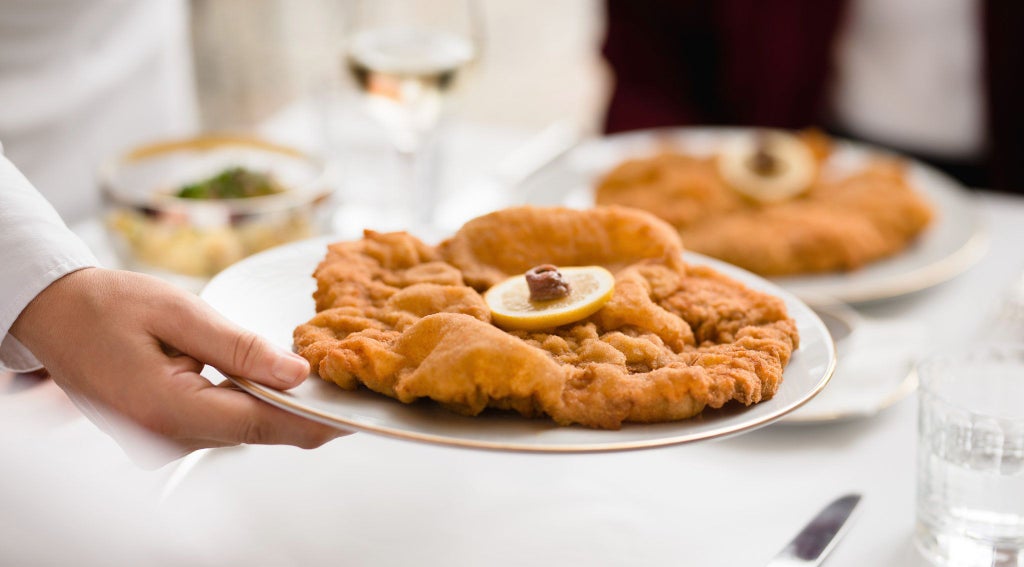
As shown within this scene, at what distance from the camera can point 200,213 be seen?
61.8 inches

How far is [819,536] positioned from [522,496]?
1.05 feet

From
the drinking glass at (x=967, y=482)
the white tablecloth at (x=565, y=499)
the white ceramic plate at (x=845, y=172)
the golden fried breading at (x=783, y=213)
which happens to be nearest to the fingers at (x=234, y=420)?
the white tablecloth at (x=565, y=499)

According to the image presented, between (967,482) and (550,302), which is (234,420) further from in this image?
(967,482)

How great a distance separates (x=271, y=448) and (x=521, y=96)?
470 centimetres

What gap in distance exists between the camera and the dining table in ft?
3.41

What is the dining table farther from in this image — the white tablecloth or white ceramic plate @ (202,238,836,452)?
white ceramic plate @ (202,238,836,452)

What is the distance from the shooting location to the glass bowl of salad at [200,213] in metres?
1.58

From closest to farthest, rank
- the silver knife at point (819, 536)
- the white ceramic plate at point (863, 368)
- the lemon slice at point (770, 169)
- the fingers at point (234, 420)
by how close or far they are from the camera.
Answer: the fingers at point (234, 420) → the silver knife at point (819, 536) → the white ceramic plate at point (863, 368) → the lemon slice at point (770, 169)

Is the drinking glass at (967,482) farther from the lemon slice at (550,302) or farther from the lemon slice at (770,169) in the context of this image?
the lemon slice at (770,169)

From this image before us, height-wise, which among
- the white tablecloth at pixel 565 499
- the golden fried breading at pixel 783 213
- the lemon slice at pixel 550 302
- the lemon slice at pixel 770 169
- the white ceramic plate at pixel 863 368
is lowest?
the white tablecloth at pixel 565 499

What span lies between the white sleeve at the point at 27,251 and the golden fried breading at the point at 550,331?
0.25 meters

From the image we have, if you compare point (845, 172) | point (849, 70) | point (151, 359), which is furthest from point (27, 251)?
point (849, 70)

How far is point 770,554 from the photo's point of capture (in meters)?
1.05

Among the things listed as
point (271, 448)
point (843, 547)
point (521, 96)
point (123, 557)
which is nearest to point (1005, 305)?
point (843, 547)
